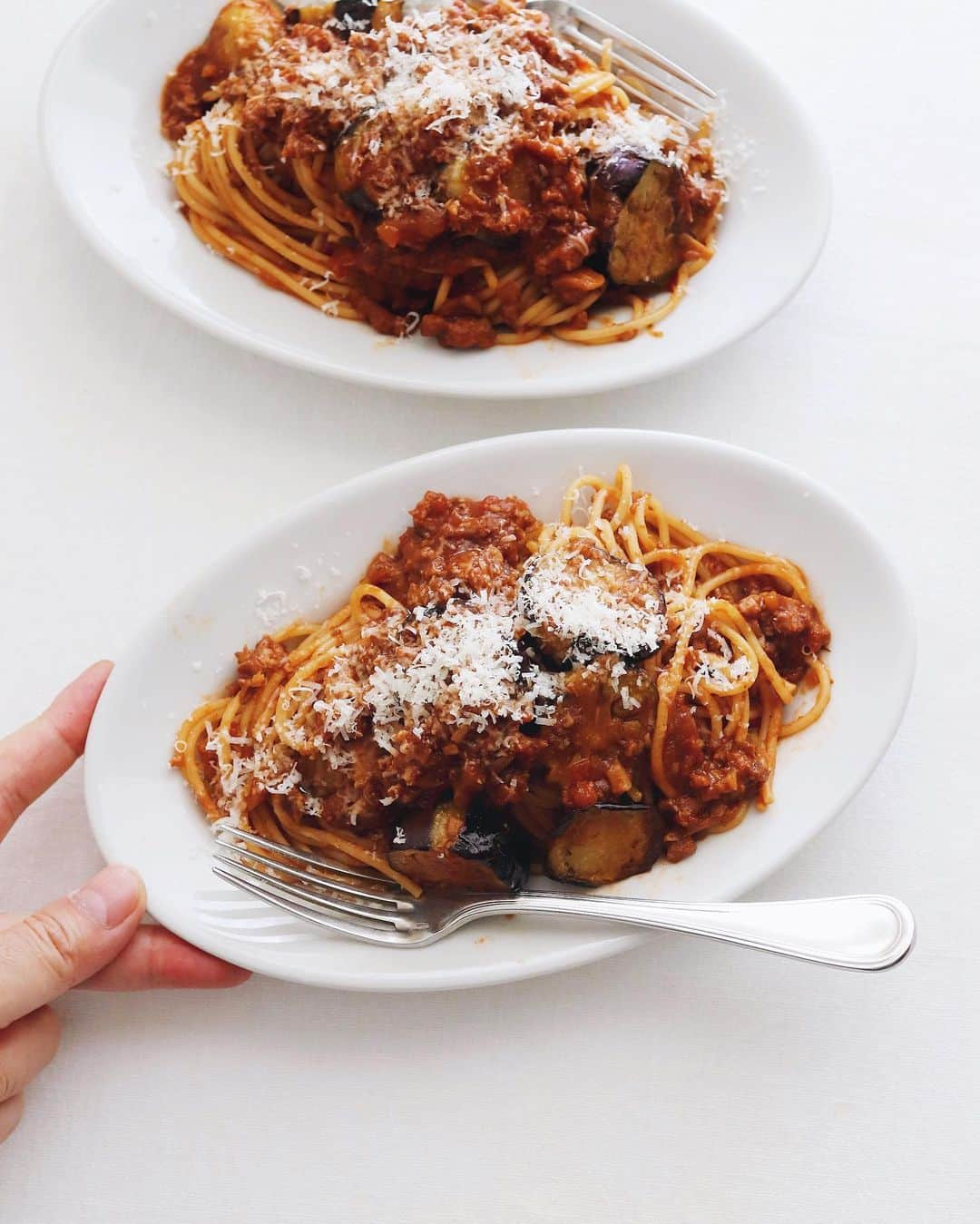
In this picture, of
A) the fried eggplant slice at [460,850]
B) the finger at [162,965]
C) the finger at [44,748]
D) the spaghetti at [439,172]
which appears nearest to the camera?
the fried eggplant slice at [460,850]

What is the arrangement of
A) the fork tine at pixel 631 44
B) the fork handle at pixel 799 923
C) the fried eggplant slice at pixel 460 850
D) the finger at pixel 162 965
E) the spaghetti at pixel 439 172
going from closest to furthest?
the fork handle at pixel 799 923 < the fried eggplant slice at pixel 460 850 < the finger at pixel 162 965 < the spaghetti at pixel 439 172 < the fork tine at pixel 631 44

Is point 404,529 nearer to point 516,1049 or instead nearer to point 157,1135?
point 516,1049

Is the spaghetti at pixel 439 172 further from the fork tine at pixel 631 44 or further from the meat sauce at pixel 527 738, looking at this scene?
the meat sauce at pixel 527 738

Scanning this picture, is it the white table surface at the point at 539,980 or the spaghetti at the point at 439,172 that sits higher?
the spaghetti at the point at 439,172

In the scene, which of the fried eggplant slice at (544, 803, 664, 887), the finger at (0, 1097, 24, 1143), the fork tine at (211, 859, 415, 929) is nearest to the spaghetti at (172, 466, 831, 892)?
the fried eggplant slice at (544, 803, 664, 887)

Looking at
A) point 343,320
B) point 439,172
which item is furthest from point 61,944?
point 439,172

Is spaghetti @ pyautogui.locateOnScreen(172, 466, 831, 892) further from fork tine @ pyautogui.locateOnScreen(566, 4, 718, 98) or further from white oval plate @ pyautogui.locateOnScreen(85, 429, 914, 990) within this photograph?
fork tine @ pyautogui.locateOnScreen(566, 4, 718, 98)

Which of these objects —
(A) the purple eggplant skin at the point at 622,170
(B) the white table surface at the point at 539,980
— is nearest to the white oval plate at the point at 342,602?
(B) the white table surface at the point at 539,980

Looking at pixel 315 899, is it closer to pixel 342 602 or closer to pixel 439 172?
pixel 342 602
